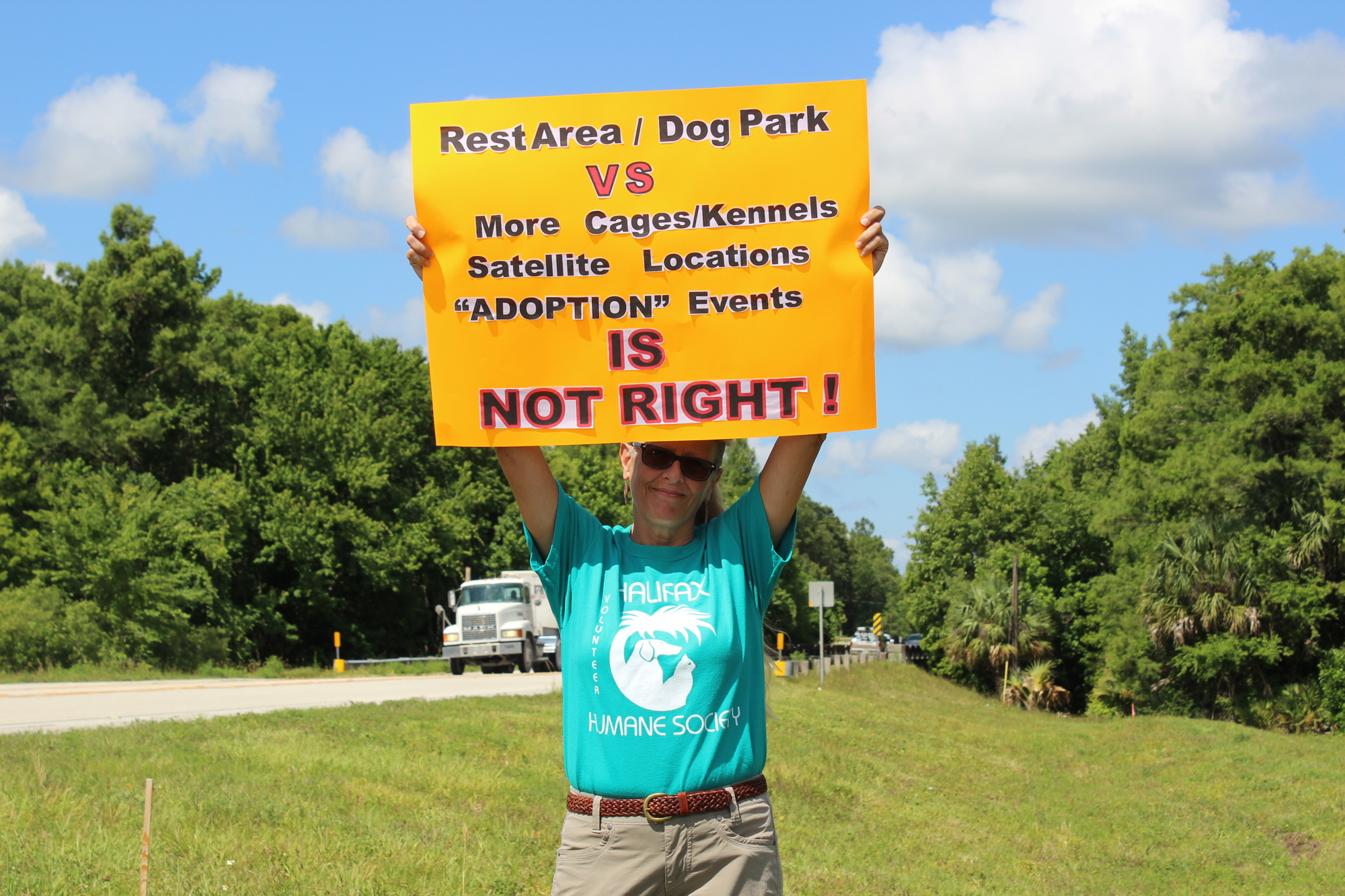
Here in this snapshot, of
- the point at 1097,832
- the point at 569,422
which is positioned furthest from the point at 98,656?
the point at 569,422

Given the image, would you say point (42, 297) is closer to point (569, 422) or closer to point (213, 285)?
point (213, 285)

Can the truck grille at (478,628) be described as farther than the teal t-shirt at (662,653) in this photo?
Yes

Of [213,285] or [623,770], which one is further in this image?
[213,285]

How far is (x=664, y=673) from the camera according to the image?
334 cm

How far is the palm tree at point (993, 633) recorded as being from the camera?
53719mm

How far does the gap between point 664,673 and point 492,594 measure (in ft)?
92.5

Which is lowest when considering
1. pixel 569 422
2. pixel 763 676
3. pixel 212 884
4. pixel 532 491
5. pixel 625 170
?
pixel 212 884

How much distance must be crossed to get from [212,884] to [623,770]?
4573 millimetres

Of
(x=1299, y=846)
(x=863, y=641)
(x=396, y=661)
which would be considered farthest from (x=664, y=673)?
(x=863, y=641)

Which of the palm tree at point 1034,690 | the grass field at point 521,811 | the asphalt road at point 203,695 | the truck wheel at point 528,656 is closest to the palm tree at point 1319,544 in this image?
the palm tree at point 1034,690

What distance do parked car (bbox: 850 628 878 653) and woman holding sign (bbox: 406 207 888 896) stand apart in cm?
9211

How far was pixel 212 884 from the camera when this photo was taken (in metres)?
6.80

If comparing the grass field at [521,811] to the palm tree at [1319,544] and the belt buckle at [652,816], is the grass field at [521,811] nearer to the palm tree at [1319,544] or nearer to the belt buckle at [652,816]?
the belt buckle at [652,816]

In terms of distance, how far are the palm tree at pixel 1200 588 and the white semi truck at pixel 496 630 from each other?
22242mm
